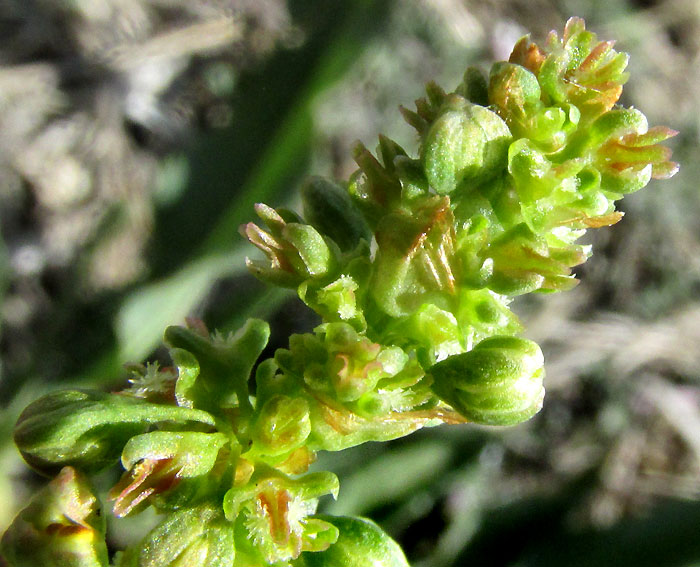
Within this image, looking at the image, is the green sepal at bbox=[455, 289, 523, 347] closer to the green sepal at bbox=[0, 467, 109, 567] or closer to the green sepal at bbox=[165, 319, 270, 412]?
the green sepal at bbox=[165, 319, 270, 412]

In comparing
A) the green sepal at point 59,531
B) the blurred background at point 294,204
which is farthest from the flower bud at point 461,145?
the blurred background at point 294,204

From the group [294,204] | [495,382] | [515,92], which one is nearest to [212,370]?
[495,382]

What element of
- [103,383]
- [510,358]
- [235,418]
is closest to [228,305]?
[103,383]

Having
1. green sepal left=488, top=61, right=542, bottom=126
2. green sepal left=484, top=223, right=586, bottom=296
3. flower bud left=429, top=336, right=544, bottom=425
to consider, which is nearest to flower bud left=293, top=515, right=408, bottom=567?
flower bud left=429, top=336, right=544, bottom=425

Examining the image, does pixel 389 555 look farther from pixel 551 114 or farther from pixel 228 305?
pixel 228 305

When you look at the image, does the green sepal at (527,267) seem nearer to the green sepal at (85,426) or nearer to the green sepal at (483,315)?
the green sepal at (483,315)
